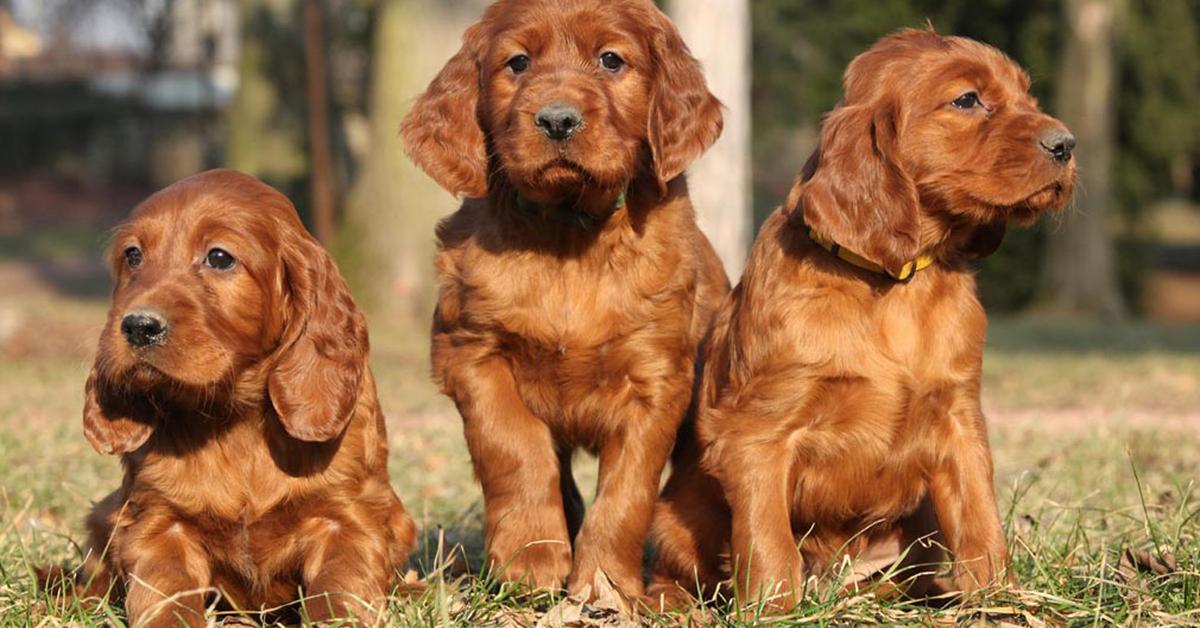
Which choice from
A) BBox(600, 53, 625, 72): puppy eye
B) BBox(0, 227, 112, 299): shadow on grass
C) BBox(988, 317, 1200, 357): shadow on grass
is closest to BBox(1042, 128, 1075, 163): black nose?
BBox(600, 53, 625, 72): puppy eye

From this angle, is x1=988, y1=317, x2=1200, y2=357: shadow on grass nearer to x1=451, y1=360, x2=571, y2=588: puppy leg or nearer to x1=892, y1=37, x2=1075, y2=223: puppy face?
x1=892, y1=37, x2=1075, y2=223: puppy face

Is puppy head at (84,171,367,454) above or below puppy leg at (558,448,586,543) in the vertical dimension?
above

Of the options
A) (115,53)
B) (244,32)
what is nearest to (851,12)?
(244,32)

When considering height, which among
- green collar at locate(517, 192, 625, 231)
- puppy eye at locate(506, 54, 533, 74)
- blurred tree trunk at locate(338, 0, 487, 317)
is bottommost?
blurred tree trunk at locate(338, 0, 487, 317)

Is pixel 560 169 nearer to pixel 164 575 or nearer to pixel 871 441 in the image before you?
pixel 871 441

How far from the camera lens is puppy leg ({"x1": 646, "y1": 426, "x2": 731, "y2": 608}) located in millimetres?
4879

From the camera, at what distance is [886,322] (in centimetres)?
445

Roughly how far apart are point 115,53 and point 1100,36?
29.6 metres

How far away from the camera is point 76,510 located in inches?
249

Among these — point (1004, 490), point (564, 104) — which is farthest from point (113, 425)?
point (1004, 490)

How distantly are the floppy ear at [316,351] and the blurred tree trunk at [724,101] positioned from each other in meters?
6.28

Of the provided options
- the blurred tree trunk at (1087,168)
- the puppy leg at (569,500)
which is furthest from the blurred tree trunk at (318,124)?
the puppy leg at (569,500)

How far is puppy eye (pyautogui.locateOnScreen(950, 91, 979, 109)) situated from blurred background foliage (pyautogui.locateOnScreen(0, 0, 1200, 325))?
69 cm

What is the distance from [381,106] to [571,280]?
11481mm
